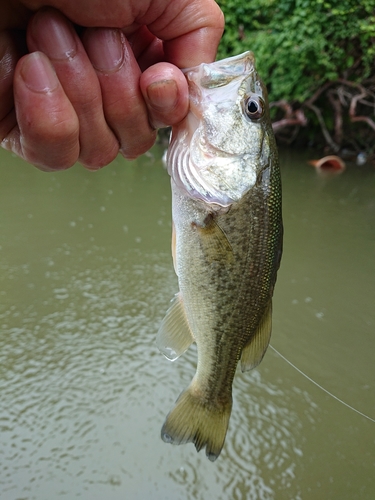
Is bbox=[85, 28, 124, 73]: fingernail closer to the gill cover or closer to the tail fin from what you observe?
the gill cover

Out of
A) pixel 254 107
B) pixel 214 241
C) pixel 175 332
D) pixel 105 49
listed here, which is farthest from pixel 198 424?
pixel 105 49

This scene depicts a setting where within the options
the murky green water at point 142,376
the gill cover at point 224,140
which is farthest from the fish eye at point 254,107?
the murky green water at point 142,376

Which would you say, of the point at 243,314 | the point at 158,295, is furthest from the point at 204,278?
the point at 158,295

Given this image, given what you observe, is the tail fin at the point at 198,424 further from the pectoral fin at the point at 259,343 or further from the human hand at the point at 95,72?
the human hand at the point at 95,72

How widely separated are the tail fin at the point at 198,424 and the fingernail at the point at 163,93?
2.73ft

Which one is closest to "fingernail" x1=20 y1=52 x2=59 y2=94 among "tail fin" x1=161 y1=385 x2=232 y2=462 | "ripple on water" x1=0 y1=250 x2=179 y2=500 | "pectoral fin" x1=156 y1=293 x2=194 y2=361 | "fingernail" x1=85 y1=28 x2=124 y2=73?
"fingernail" x1=85 y1=28 x2=124 y2=73

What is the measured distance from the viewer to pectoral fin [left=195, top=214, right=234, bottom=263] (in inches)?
45.1

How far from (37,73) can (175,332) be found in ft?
2.57

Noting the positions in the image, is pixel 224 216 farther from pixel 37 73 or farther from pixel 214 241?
pixel 37 73

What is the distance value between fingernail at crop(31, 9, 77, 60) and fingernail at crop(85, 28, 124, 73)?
0.06 meters

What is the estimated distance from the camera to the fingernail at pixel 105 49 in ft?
3.07

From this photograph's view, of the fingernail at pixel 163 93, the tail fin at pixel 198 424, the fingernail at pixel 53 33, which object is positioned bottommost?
the tail fin at pixel 198 424

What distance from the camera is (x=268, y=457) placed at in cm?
179

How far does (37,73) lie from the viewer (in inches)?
33.8
